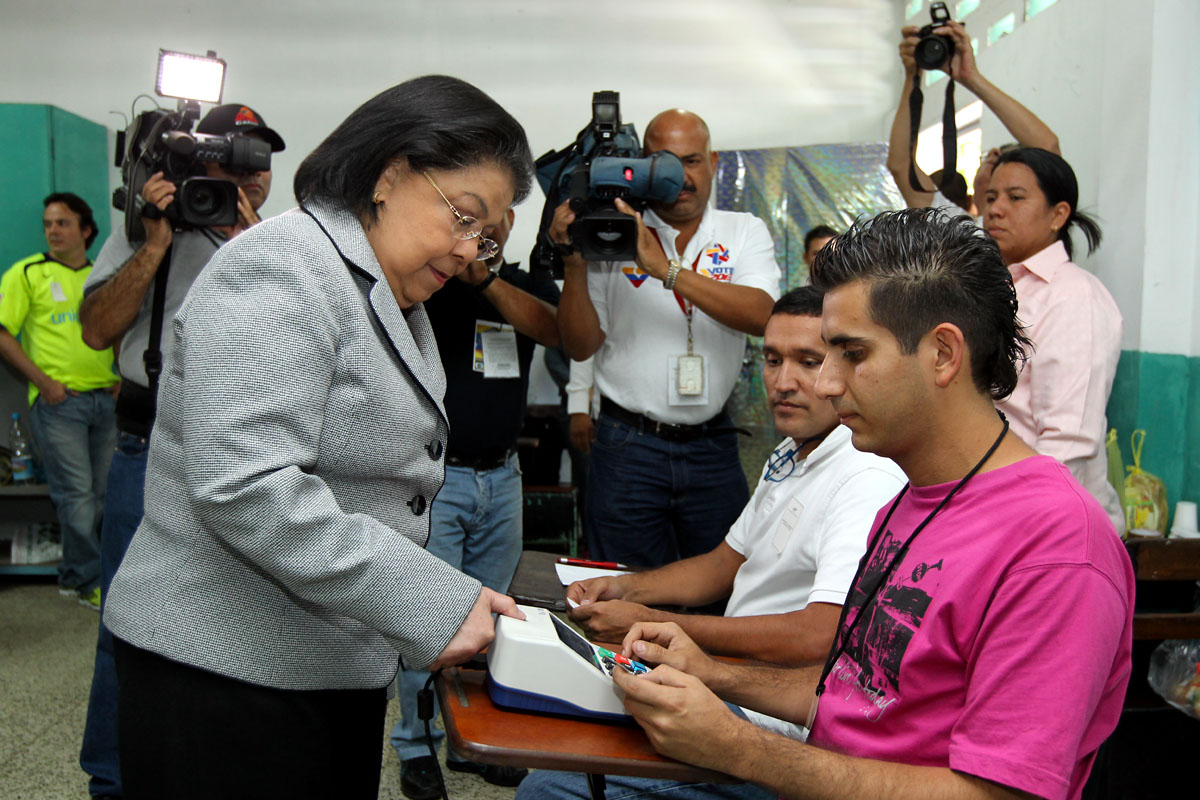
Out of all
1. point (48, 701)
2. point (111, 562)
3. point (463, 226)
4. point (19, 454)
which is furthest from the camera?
point (19, 454)

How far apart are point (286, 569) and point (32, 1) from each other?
5296 millimetres

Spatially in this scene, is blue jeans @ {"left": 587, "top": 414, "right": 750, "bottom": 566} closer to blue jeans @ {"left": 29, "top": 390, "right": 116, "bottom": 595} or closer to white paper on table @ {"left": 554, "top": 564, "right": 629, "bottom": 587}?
white paper on table @ {"left": 554, "top": 564, "right": 629, "bottom": 587}

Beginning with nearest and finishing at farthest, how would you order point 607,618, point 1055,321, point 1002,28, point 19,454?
point 607,618 < point 1055,321 < point 1002,28 < point 19,454

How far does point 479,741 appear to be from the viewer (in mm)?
955

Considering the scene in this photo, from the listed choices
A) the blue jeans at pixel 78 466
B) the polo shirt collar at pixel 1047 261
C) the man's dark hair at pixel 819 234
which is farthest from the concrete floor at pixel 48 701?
the man's dark hair at pixel 819 234

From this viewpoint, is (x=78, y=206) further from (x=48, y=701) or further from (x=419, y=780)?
(x=419, y=780)

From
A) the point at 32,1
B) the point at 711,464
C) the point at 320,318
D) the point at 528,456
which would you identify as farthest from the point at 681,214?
the point at 32,1

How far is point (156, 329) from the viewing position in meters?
2.03

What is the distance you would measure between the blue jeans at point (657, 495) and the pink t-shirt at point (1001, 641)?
1.36m

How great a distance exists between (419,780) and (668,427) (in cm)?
112

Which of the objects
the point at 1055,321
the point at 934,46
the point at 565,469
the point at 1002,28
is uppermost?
the point at 1002,28

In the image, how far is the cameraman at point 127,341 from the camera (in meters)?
2.01

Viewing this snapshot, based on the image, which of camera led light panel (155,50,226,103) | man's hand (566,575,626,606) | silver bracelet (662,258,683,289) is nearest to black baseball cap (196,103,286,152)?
camera led light panel (155,50,226,103)

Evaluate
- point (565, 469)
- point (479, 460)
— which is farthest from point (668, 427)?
point (565, 469)
